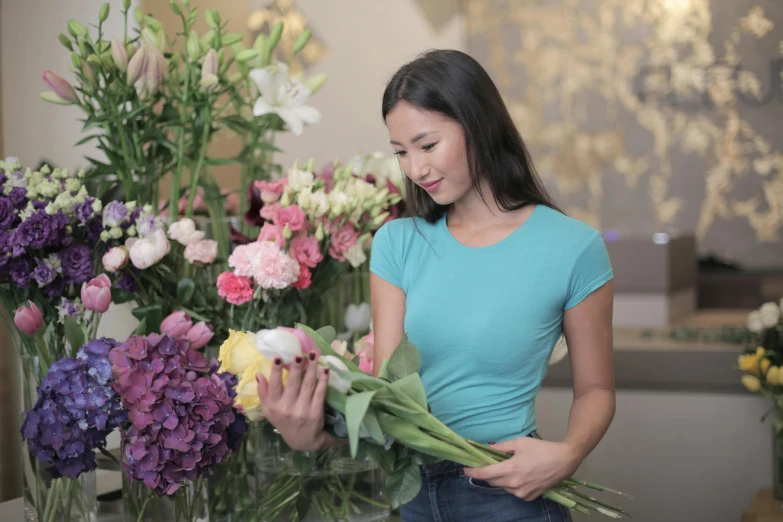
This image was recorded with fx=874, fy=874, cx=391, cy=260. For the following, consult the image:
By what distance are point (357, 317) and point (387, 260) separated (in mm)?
302

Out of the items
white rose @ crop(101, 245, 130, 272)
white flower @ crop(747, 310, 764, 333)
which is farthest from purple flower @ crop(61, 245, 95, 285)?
white flower @ crop(747, 310, 764, 333)

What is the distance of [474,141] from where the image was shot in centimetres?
Answer: 114

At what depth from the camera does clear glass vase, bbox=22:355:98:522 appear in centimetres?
119

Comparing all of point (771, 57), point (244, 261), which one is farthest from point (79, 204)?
point (771, 57)

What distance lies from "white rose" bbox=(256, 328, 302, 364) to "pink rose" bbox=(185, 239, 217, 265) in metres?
0.49

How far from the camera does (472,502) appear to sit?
1110 millimetres

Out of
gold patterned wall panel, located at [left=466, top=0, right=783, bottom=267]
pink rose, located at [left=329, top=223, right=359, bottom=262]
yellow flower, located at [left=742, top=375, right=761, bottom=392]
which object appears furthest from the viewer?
gold patterned wall panel, located at [left=466, top=0, right=783, bottom=267]

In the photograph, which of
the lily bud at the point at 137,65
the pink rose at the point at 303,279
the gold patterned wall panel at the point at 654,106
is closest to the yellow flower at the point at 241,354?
the pink rose at the point at 303,279

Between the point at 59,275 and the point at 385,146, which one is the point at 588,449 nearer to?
the point at 59,275

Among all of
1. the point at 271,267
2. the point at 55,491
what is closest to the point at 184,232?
the point at 271,267

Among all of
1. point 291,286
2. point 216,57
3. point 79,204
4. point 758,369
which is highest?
point 216,57

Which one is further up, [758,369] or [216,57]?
[216,57]

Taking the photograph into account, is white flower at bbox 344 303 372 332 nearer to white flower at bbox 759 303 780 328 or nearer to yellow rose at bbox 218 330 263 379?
yellow rose at bbox 218 330 263 379

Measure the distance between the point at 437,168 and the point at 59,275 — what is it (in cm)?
55
